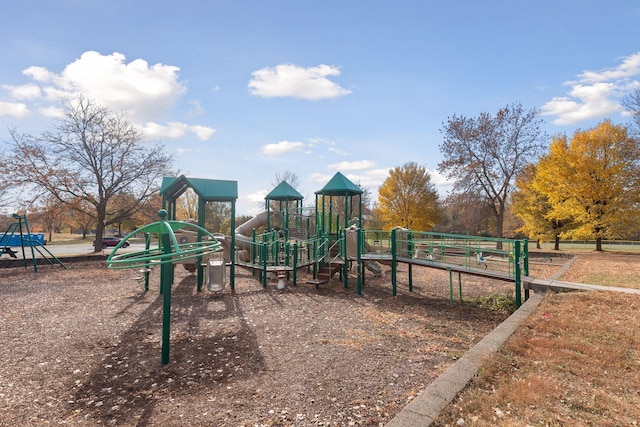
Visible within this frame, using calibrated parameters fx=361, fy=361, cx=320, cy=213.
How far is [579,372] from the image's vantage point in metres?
4.13

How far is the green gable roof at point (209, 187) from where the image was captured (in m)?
11.1

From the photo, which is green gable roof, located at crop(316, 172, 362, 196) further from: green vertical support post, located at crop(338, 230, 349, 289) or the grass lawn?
the grass lawn

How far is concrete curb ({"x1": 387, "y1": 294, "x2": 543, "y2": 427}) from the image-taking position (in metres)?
3.00

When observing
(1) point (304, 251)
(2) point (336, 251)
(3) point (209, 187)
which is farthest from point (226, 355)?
(2) point (336, 251)

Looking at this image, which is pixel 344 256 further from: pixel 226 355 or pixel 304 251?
pixel 226 355

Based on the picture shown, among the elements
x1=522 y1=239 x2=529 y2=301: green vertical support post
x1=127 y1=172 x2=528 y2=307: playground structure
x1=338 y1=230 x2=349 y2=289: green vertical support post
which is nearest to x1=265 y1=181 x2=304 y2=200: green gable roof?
x1=127 y1=172 x2=528 y2=307: playground structure

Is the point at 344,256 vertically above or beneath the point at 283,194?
beneath

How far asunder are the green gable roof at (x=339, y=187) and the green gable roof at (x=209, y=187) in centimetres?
457

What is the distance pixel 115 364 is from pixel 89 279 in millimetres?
9674

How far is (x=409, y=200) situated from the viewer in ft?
116

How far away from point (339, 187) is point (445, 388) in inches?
456

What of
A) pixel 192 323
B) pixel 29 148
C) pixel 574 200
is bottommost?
pixel 192 323

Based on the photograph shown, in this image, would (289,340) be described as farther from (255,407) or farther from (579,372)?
(579,372)

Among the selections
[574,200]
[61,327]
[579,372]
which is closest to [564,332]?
[579,372]
